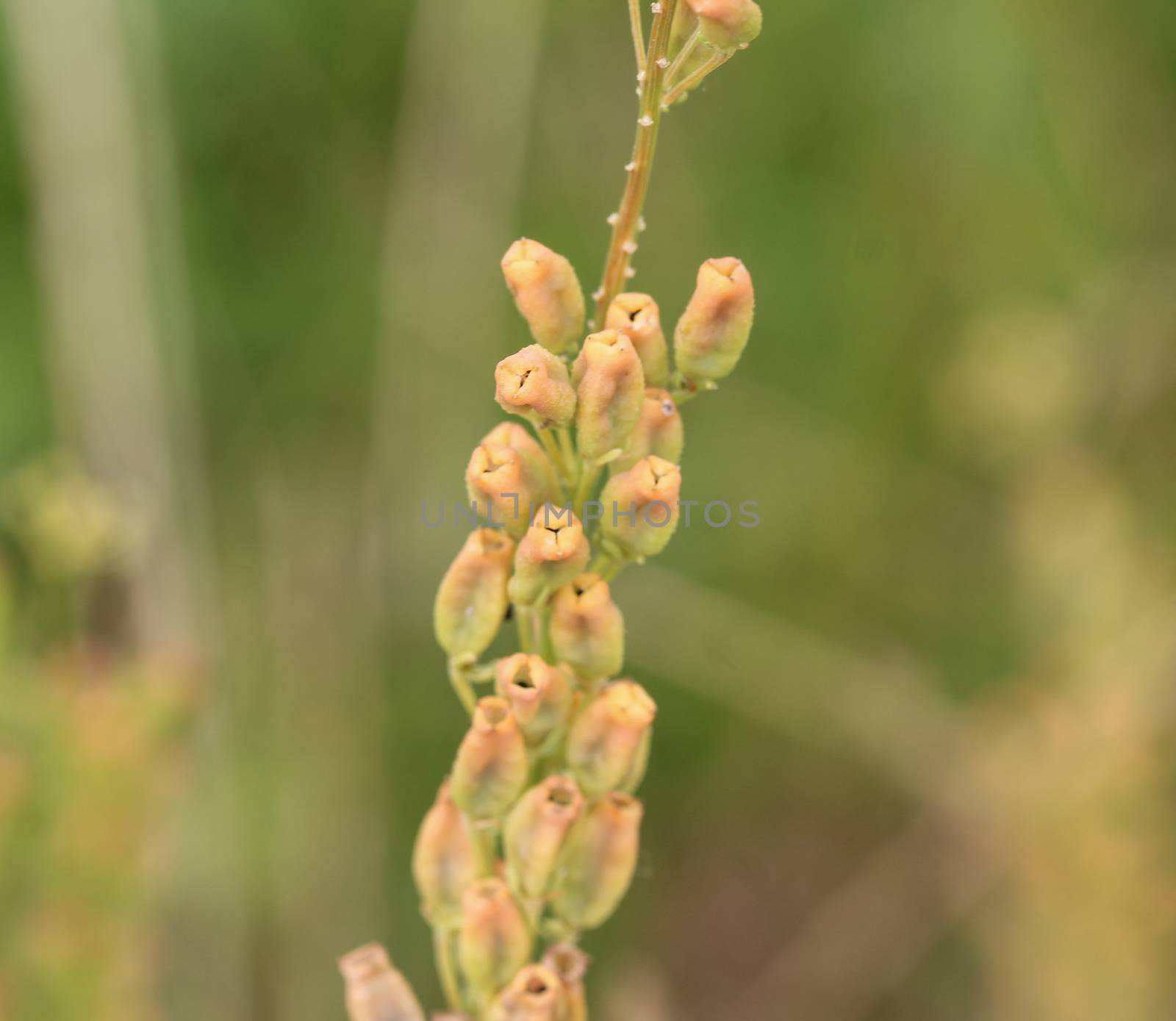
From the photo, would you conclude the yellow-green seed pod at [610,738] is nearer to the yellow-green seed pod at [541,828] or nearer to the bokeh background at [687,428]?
the yellow-green seed pod at [541,828]

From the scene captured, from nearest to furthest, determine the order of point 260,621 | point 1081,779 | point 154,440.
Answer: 1. point 1081,779
2. point 154,440
3. point 260,621

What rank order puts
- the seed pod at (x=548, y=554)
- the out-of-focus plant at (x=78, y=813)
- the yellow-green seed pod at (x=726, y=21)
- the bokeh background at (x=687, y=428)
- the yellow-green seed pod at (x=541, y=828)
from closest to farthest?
the yellow-green seed pod at (x=726, y=21) → the seed pod at (x=548, y=554) → the yellow-green seed pod at (x=541, y=828) → the out-of-focus plant at (x=78, y=813) → the bokeh background at (x=687, y=428)

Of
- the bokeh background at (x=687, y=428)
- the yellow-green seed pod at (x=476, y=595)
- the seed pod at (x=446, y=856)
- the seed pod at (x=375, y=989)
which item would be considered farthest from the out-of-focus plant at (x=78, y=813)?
the yellow-green seed pod at (x=476, y=595)

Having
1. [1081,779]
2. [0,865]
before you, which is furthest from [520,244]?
[1081,779]

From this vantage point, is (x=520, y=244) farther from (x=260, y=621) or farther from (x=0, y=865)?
(x=260, y=621)

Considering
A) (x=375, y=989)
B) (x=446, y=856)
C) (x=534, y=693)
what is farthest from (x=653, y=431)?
(x=375, y=989)

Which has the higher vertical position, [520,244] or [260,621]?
[520,244]

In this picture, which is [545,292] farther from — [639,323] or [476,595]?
[476,595]
